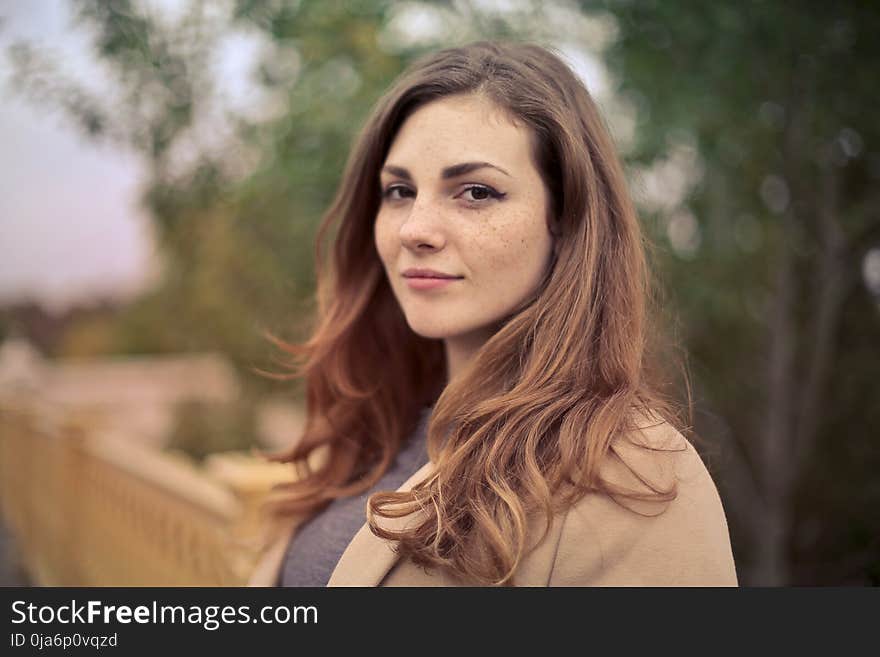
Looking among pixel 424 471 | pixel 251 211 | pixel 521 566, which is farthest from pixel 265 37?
pixel 521 566

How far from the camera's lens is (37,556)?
6.11 metres

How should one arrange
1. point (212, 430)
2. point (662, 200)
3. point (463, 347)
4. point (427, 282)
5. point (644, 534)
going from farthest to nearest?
point (212, 430) → point (662, 200) → point (463, 347) → point (427, 282) → point (644, 534)

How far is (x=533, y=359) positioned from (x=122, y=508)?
3344mm

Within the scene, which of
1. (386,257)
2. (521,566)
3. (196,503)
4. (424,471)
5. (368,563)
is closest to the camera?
(521,566)

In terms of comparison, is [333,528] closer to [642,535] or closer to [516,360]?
[516,360]

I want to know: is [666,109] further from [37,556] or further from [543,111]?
[37,556]

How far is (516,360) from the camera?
4.49ft

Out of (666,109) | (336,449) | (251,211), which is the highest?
(251,211)

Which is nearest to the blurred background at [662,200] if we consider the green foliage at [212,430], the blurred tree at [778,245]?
the blurred tree at [778,245]

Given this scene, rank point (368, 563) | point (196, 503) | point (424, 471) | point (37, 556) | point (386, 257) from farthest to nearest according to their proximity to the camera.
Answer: point (37, 556), point (196, 503), point (386, 257), point (424, 471), point (368, 563)

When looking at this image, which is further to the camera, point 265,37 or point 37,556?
point 37,556

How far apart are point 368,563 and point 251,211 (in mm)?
3051

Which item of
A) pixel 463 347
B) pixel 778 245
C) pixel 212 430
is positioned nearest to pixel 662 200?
pixel 778 245

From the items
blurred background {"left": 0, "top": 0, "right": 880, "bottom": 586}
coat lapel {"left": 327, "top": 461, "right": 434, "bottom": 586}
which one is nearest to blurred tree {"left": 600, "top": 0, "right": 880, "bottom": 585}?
blurred background {"left": 0, "top": 0, "right": 880, "bottom": 586}
